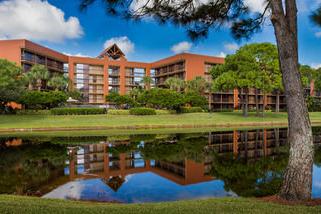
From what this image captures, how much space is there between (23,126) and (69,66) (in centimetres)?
3417

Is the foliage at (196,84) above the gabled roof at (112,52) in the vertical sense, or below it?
below

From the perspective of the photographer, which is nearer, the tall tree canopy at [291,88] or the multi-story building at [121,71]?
the tall tree canopy at [291,88]

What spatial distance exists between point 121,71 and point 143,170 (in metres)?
54.7

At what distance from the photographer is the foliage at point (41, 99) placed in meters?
38.7

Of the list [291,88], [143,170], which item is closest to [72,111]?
[143,170]

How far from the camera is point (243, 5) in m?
7.79

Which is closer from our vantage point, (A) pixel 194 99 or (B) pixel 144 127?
(B) pixel 144 127

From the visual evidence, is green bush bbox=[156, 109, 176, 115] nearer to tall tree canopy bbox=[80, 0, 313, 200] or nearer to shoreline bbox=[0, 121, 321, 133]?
shoreline bbox=[0, 121, 321, 133]

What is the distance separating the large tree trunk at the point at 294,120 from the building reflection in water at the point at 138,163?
4.06 metres

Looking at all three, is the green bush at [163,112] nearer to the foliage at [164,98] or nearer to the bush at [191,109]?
the foliage at [164,98]

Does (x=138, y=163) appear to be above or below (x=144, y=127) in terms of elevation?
below

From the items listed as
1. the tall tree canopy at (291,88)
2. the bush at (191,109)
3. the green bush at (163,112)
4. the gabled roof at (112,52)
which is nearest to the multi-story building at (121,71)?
the gabled roof at (112,52)

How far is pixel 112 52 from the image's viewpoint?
216 ft

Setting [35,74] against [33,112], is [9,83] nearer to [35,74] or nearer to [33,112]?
[33,112]
